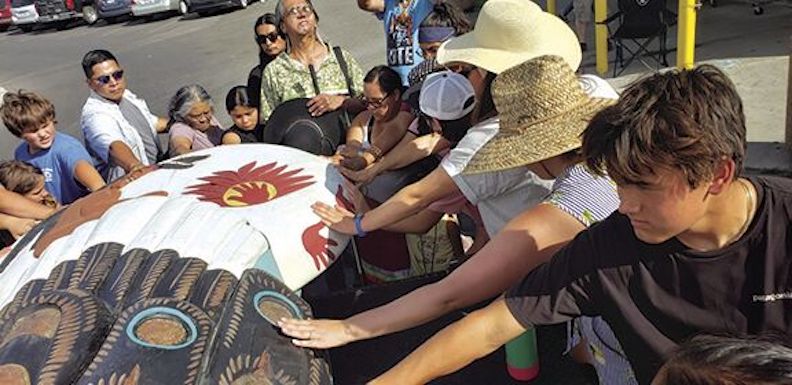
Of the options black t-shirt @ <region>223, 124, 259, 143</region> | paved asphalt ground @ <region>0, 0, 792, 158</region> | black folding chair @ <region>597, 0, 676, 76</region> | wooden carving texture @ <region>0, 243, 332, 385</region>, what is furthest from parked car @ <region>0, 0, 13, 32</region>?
wooden carving texture @ <region>0, 243, 332, 385</region>

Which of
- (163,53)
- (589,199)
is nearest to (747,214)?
(589,199)

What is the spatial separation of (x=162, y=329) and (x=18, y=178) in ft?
6.02

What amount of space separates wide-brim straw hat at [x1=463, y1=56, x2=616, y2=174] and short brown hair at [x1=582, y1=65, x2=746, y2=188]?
0.47m

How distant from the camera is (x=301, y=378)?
1.71 m

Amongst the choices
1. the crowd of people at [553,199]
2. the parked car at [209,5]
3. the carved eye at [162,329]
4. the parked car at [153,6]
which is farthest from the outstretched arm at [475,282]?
the parked car at [153,6]

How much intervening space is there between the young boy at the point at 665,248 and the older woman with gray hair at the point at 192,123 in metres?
2.17

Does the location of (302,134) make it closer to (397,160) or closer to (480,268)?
(397,160)

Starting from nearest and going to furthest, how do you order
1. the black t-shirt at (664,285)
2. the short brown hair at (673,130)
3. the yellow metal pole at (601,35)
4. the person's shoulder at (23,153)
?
the short brown hair at (673,130)
the black t-shirt at (664,285)
the person's shoulder at (23,153)
the yellow metal pole at (601,35)

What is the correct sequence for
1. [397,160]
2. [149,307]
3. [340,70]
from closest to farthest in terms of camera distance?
[149,307] → [397,160] → [340,70]

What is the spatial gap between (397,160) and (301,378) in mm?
1225

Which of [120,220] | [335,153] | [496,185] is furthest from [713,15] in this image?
[120,220]

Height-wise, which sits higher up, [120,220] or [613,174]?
[613,174]

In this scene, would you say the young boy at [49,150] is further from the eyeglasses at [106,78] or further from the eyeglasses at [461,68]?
the eyeglasses at [461,68]

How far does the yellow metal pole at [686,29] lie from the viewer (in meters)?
5.70
